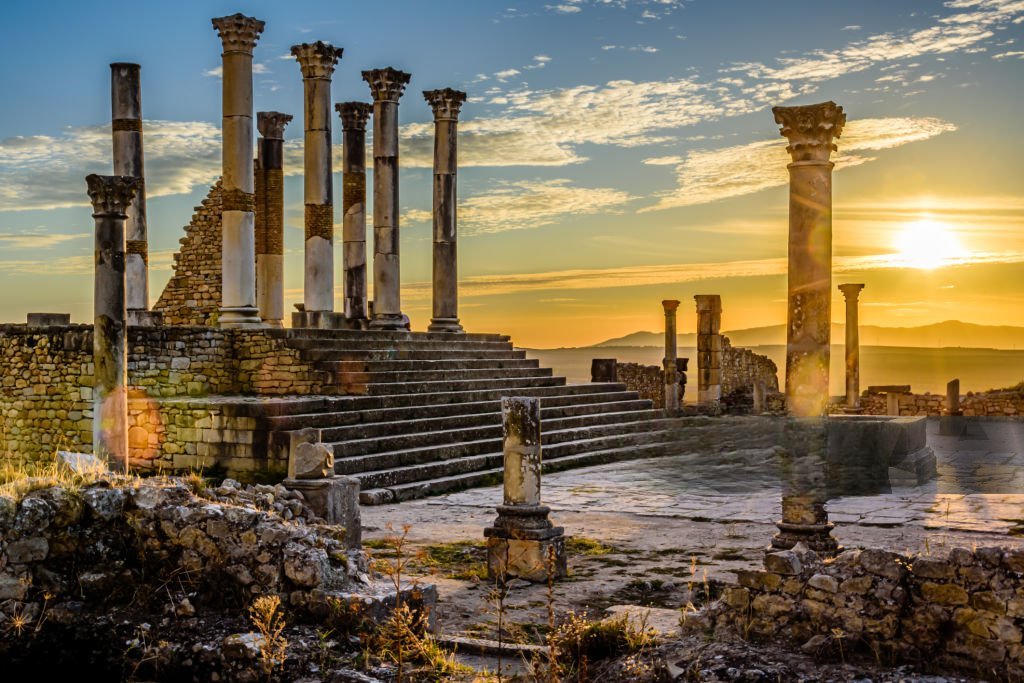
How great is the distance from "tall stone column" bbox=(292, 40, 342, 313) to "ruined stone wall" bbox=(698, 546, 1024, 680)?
17006 mm

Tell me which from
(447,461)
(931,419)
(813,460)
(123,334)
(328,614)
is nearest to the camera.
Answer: (328,614)

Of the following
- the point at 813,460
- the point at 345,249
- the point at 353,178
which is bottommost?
the point at 813,460

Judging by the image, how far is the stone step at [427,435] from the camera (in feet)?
50.0

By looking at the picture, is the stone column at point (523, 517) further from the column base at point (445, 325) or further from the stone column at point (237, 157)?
the column base at point (445, 325)

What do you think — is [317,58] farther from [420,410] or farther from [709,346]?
[709,346]

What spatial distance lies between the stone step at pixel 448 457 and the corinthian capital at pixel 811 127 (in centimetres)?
716

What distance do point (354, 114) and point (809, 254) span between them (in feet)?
55.7

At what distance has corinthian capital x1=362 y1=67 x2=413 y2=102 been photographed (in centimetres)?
2294

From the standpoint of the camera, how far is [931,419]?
89.0 feet

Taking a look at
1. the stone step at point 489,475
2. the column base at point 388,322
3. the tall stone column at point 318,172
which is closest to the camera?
the stone step at point 489,475

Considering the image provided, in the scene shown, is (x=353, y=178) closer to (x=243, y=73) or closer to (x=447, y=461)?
(x=243, y=73)

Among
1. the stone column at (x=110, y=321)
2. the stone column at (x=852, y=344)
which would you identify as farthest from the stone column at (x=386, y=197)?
the stone column at (x=852, y=344)

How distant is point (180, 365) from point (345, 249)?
7.59 metres

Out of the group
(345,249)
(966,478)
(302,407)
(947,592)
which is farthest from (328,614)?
(345,249)
